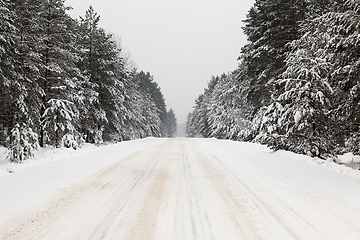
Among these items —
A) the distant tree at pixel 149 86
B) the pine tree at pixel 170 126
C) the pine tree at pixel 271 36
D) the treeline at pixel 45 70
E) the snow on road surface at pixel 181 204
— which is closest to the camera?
the snow on road surface at pixel 181 204

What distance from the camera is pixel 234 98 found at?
88.4ft

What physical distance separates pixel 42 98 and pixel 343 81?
14.1 meters

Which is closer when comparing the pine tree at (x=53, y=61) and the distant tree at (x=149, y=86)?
the pine tree at (x=53, y=61)

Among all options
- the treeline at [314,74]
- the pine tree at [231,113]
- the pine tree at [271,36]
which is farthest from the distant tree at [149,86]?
the treeline at [314,74]

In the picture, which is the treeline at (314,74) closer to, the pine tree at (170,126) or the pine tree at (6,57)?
the pine tree at (6,57)

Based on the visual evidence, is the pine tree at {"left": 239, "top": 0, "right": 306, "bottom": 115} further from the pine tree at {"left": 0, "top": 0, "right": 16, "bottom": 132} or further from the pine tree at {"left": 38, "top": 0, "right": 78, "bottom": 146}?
the pine tree at {"left": 0, "top": 0, "right": 16, "bottom": 132}

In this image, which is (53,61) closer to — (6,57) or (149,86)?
(6,57)

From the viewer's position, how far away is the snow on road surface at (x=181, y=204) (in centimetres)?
292

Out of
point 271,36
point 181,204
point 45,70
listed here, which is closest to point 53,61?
point 45,70

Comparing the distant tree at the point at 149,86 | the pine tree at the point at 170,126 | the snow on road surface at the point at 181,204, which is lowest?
the snow on road surface at the point at 181,204

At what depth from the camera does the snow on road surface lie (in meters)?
2.92

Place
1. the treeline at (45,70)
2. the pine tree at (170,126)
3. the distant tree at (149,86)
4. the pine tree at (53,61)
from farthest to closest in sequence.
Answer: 1. the pine tree at (170,126)
2. the distant tree at (149,86)
3. the pine tree at (53,61)
4. the treeline at (45,70)

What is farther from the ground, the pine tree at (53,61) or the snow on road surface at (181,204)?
the pine tree at (53,61)

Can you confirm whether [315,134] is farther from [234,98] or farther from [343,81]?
[234,98]
